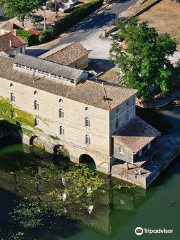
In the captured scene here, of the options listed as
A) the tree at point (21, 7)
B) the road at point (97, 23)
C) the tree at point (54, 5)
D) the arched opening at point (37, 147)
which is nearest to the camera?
the arched opening at point (37, 147)

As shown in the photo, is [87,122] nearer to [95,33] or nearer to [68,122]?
[68,122]

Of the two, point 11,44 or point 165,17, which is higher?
point 11,44

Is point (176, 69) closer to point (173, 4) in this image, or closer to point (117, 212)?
point (117, 212)

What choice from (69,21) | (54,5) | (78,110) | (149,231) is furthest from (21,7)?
(149,231)

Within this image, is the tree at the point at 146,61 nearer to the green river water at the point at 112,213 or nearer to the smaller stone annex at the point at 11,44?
the green river water at the point at 112,213

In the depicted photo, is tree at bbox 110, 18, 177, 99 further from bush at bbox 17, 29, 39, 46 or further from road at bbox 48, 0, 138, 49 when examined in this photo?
bush at bbox 17, 29, 39, 46

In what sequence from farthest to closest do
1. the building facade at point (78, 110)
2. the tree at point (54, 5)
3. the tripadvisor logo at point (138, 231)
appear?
the tree at point (54, 5) < the building facade at point (78, 110) < the tripadvisor logo at point (138, 231)

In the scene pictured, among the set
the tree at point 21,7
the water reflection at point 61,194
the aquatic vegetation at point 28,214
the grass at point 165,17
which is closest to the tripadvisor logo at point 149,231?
the water reflection at point 61,194
